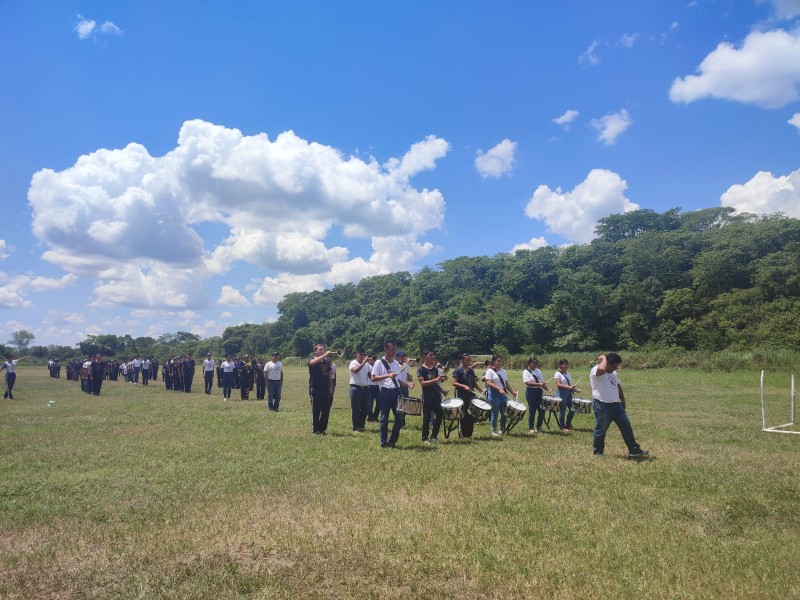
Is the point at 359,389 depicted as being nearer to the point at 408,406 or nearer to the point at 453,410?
the point at 408,406

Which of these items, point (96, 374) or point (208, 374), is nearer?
point (96, 374)

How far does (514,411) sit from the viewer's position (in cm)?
1221

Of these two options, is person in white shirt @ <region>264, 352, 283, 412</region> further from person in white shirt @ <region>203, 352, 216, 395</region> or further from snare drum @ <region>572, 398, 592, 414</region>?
person in white shirt @ <region>203, 352, 216, 395</region>

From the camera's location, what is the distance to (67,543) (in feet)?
18.5

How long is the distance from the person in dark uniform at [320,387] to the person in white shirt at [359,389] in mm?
593

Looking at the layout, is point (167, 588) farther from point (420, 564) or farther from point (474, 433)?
point (474, 433)

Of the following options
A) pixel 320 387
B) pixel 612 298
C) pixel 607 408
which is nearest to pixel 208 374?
pixel 320 387

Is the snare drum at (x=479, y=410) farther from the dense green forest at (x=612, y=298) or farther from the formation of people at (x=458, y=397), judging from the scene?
the dense green forest at (x=612, y=298)

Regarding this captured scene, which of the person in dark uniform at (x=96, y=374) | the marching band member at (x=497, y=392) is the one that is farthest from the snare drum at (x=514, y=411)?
the person in dark uniform at (x=96, y=374)

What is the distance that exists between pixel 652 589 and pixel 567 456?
5.45m

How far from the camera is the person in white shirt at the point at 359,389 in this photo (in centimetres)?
1253

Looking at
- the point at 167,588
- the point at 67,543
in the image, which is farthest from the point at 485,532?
the point at 67,543

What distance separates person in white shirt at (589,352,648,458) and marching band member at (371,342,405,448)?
3908mm

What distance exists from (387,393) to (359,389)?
178 centimetres
